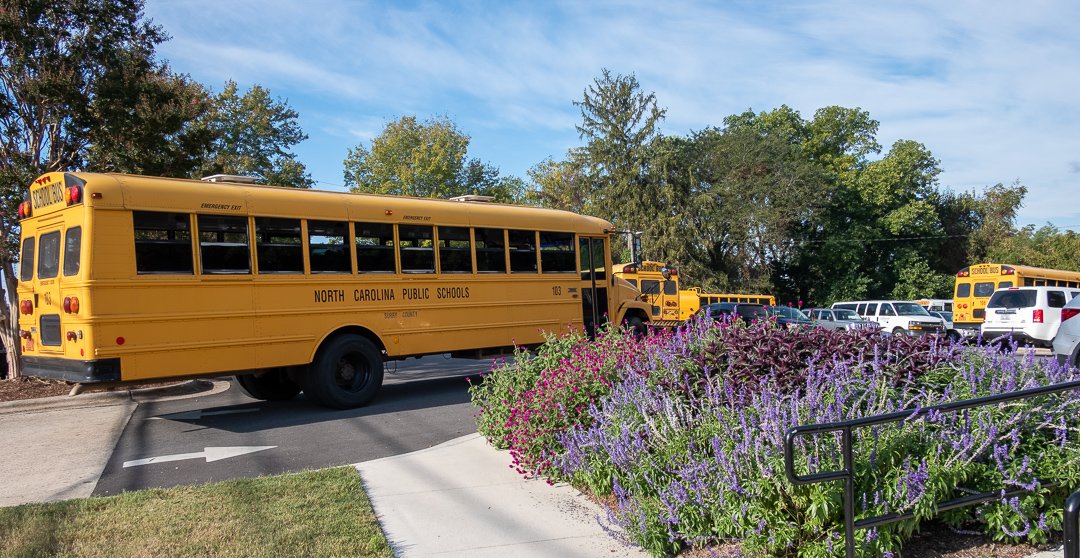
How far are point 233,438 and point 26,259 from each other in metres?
4.15

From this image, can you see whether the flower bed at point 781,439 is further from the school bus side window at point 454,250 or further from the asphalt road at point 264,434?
the school bus side window at point 454,250

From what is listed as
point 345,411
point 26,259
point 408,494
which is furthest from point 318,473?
point 26,259

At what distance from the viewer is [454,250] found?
11914mm

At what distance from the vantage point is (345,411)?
1038 centimetres

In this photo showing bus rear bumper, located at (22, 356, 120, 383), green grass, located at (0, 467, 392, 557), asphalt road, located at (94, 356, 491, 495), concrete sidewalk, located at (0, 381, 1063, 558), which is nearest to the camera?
green grass, located at (0, 467, 392, 557)

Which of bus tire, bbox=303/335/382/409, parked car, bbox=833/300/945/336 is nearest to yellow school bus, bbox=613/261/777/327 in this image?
parked car, bbox=833/300/945/336

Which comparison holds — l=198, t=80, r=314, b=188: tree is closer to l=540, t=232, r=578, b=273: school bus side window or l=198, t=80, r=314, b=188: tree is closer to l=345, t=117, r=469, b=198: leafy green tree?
l=345, t=117, r=469, b=198: leafy green tree

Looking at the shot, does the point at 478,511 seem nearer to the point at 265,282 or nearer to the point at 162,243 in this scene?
the point at 265,282

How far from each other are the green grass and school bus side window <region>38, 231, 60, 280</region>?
4430 mm

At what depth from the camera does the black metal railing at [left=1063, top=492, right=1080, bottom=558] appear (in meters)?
2.08

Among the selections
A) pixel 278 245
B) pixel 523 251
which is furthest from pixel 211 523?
pixel 523 251

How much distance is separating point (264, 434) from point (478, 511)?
463cm

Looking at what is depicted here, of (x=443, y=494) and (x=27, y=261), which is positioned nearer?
(x=443, y=494)

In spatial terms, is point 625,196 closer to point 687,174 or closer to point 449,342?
point 687,174
